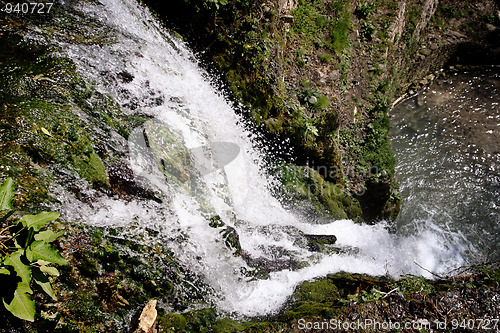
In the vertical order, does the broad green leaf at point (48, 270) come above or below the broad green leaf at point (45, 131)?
below

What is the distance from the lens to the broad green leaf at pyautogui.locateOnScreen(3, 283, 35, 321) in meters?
2.17

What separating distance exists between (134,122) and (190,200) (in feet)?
4.97

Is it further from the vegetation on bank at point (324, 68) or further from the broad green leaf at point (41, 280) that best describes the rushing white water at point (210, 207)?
the broad green leaf at point (41, 280)

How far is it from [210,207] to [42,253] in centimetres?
284

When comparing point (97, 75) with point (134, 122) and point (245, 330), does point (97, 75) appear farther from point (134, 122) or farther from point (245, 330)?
point (245, 330)

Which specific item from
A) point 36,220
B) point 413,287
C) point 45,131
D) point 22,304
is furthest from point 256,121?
point 22,304

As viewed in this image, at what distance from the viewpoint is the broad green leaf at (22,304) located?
85.5 inches

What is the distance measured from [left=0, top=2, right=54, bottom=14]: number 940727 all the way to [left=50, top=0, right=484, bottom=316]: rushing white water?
26.1 inches

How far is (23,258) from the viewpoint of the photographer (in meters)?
2.27

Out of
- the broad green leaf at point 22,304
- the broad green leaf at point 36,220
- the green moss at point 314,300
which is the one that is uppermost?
the broad green leaf at point 36,220

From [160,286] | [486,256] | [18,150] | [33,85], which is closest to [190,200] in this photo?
[160,286]

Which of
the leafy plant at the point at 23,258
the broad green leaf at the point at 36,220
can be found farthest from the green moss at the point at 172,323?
the broad green leaf at the point at 36,220

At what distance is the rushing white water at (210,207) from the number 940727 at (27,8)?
0.66 meters

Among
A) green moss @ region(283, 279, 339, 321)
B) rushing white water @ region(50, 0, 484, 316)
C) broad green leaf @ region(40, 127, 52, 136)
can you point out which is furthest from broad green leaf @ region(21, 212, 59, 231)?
green moss @ region(283, 279, 339, 321)
